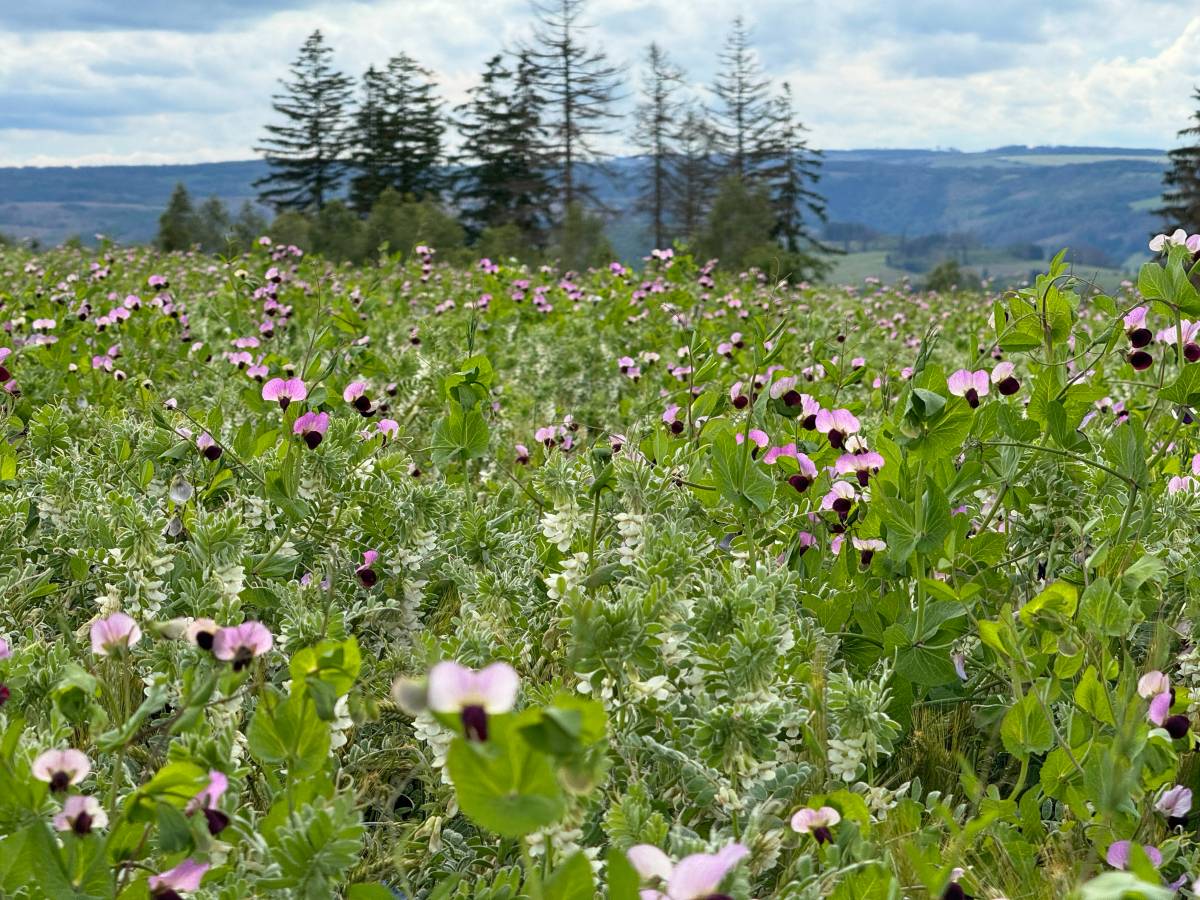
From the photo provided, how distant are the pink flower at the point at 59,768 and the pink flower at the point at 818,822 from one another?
106 cm

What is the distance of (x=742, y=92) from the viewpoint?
203 ft

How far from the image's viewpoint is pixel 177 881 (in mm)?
1394

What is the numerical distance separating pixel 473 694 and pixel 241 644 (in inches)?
24.2

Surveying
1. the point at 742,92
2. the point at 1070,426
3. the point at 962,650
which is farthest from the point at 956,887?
the point at 742,92

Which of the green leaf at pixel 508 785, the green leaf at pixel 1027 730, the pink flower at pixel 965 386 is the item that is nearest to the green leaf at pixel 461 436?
the pink flower at pixel 965 386

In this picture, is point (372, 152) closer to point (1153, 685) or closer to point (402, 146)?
point (402, 146)

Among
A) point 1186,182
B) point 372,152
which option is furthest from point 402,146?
point 1186,182

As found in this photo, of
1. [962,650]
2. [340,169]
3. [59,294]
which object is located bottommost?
[962,650]

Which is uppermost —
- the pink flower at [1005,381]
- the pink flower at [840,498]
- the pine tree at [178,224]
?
the pine tree at [178,224]

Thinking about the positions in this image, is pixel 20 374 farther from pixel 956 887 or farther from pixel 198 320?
pixel 956 887

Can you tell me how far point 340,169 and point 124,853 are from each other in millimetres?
67481

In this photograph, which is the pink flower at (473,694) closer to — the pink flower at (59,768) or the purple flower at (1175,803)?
the pink flower at (59,768)

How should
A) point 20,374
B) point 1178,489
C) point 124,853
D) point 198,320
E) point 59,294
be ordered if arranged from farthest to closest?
point 198,320
point 59,294
point 20,374
point 1178,489
point 124,853

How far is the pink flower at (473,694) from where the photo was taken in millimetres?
983
